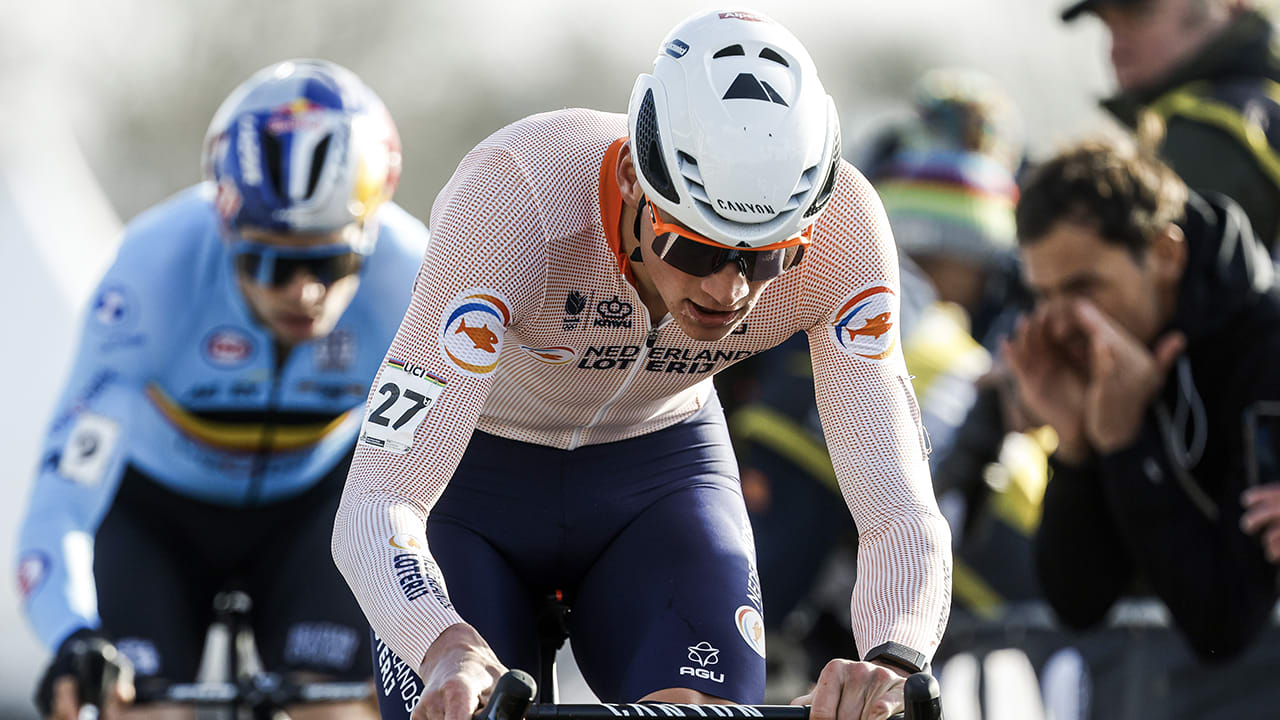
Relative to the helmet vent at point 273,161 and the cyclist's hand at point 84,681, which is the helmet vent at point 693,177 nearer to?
the cyclist's hand at point 84,681

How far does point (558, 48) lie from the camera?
49156 mm

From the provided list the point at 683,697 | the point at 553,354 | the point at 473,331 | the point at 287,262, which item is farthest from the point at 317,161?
the point at 683,697

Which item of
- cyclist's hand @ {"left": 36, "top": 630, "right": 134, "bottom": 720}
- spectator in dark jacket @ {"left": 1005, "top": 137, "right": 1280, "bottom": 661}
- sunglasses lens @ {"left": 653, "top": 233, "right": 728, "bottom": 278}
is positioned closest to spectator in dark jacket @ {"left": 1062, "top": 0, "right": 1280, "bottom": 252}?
spectator in dark jacket @ {"left": 1005, "top": 137, "right": 1280, "bottom": 661}

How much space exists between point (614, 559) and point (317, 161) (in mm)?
2698

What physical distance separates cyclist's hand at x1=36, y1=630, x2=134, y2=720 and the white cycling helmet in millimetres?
2513

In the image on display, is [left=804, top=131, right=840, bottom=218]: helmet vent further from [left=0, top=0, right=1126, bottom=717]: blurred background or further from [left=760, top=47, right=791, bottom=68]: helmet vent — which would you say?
[left=0, top=0, right=1126, bottom=717]: blurred background

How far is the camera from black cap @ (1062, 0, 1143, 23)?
784 cm

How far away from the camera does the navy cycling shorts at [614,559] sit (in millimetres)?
4246

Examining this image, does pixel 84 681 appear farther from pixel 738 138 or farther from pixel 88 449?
pixel 738 138

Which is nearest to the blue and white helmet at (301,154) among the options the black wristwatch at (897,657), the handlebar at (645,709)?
the black wristwatch at (897,657)

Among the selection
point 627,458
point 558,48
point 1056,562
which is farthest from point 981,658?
point 558,48

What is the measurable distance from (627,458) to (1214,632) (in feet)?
8.69

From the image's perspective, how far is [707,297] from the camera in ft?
13.1

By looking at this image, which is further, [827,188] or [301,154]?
[301,154]
